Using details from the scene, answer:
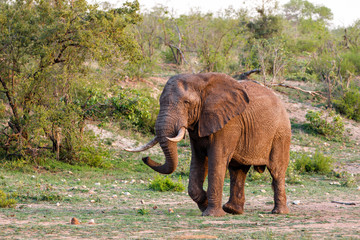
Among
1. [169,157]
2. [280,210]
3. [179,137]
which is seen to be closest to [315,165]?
[280,210]

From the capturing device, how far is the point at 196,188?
7.84 metres

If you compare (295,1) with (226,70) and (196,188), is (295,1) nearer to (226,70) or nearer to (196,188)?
(226,70)

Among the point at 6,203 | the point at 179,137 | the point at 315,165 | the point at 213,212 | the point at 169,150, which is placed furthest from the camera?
the point at 315,165

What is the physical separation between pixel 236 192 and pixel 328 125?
12894mm

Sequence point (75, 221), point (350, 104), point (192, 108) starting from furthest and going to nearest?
1. point (350, 104)
2. point (192, 108)
3. point (75, 221)

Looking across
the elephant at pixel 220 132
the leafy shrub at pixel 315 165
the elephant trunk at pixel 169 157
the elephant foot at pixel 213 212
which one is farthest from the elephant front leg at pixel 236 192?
the leafy shrub at pixel 315 165

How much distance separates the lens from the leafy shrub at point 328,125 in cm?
2019

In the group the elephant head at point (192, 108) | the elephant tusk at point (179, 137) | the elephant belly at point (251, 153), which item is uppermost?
the elephant head at point (192, 108)

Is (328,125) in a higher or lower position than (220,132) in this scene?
lower

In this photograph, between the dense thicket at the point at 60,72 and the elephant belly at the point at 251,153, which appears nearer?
the elephant belly at the point at 251,153

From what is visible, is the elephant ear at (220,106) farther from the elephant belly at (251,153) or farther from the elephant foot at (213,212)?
the elephant foot at (213,212)

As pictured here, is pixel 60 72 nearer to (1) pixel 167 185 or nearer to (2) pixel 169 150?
(1) pixel 167 185

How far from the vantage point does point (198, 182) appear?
7895 mm

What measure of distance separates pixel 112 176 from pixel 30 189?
326 centimetres
